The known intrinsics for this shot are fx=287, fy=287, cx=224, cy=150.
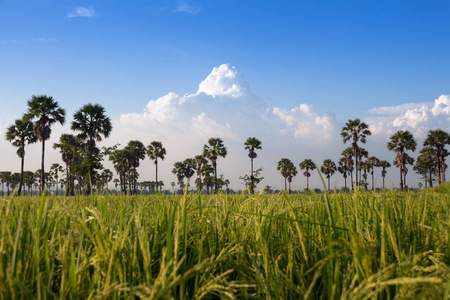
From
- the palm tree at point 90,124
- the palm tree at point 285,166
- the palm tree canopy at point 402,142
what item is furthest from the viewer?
the palm tree at point 285,166

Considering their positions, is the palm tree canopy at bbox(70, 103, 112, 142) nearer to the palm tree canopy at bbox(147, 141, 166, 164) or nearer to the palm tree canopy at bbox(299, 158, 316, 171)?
the palm tree canopy at bbox(147, 141, 166, 164)

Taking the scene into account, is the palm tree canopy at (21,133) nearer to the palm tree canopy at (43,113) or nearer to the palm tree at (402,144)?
the palm tree canopy at (43,113)

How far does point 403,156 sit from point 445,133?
10607mm

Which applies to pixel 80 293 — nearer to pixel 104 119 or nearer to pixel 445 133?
pixel 104 119

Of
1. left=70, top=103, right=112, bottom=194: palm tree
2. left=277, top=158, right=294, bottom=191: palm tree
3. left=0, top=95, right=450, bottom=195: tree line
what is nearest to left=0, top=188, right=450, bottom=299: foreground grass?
left=0, top=95, right=450, bottom=195: tree line

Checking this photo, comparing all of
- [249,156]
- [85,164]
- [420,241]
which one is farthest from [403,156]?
[420,241]

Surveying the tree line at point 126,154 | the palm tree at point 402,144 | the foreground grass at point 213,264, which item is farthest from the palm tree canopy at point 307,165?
the foreground grass at point 213,264

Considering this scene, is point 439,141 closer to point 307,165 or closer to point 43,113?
point 307,165

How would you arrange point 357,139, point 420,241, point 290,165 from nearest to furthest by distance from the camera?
1. point 420,241
2. point 357,139
3. point 290,165

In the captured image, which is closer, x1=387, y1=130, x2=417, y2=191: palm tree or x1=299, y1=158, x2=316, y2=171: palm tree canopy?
x1=387, y1=130, x2=417, y2=191: palm tree

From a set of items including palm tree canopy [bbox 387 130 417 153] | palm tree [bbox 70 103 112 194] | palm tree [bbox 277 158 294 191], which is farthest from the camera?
palm tree [bbox 277 158 294 191]

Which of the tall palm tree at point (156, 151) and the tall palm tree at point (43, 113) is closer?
the tall palm tree at point (43, 113)

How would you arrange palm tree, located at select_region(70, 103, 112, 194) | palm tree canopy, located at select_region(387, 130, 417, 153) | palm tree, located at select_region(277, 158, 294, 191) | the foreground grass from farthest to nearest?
palm tree, located at select_region(277, 158, 294, 191) → palm tree canopy, located at select_region(387, 130, 417, 153) → palm tree, located at select_region(70, 103, 112, 194) → the foreground grass

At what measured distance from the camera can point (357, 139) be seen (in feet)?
202
